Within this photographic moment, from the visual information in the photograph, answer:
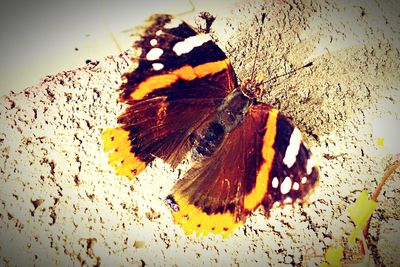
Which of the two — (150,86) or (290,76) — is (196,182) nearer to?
(150,86)

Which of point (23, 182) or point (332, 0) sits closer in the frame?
point (23, 182)

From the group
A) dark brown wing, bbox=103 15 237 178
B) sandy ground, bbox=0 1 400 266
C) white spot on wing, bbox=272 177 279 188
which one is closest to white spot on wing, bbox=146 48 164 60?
dark brown wing, bbox=103 15 237 178

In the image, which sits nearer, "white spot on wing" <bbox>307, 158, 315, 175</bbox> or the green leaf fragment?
"white spot on wing" <bbox>307, 158, 315, 175</bbox>

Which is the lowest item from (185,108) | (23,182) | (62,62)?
(23,182)

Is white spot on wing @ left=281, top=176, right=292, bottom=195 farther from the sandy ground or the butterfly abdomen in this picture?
the butterfly abdomen

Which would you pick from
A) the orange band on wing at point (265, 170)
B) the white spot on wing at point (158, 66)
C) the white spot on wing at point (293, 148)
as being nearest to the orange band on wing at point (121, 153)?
the white spot on wing at point (158, 66)

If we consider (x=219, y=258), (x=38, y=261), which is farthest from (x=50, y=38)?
(x=219, y=258)

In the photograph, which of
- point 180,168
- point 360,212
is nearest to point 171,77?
point 180,168
